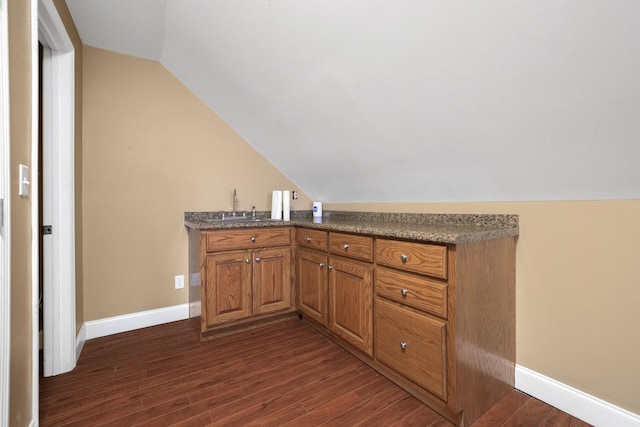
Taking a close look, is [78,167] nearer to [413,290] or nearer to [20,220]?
[20,220]

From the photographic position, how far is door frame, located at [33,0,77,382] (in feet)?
5.92

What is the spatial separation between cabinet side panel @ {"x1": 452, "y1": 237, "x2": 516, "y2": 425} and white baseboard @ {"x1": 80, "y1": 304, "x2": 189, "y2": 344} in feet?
7.51

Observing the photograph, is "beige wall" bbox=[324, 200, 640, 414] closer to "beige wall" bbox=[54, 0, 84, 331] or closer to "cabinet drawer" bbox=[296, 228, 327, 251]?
"cabinet drawer" bbox=[296, 228, 327, 251]

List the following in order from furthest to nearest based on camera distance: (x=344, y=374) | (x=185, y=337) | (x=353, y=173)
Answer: (x=353, y=173) → (x=185, y=337) → (x=344, y=374)

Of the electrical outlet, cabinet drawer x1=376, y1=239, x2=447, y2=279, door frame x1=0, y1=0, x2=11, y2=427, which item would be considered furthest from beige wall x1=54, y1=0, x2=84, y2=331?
cabinet drawer x1=376, y1=239, x2=447, y2=279

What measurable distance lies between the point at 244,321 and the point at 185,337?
0.45 meters

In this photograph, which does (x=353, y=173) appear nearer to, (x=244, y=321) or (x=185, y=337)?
(x=244, y=321)

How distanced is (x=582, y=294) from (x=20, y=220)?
2.47 m

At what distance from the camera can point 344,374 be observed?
182 cm

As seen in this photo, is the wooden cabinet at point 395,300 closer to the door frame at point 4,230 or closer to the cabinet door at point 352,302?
the cabinet door at point 352,302

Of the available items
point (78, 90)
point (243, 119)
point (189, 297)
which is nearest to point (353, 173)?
point (243, 119)

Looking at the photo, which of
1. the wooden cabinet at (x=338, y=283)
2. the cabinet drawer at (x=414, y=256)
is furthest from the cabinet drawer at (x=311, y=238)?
the cabinet drawer at (x=414, y=256)

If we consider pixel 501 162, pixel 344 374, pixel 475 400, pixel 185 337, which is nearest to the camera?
pixel 475 400

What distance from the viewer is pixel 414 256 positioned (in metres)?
1.55
